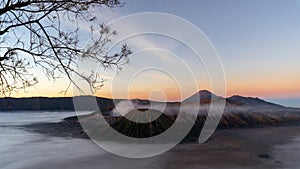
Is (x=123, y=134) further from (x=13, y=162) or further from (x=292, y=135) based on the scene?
(x=292, y=135)

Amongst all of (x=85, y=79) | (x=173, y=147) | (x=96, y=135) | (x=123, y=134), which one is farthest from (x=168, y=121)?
(x=85, y=79)

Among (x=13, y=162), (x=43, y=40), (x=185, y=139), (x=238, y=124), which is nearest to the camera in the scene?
(x=43, y=40)

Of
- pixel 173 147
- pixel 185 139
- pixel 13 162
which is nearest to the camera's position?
pixel 13 162

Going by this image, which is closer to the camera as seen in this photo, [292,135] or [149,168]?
[149,168]

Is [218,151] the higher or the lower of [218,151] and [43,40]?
the lower

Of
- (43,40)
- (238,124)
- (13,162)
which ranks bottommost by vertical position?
(13,162)

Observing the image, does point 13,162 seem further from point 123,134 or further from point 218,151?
point 218,151

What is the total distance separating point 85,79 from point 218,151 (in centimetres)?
608

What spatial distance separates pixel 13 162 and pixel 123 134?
15.6 feet

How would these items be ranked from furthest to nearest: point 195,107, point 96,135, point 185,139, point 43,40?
point 195,107 → point 96,135 → point 185,139 → point 43,40

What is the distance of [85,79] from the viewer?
347cm

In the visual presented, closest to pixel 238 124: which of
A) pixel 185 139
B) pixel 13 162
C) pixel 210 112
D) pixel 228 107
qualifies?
pixel 210 112

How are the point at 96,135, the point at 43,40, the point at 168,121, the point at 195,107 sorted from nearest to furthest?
the point at 43,40, the point at 96,135, the point at 168,121, the point at 195,107

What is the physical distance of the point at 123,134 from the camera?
1242 cm
